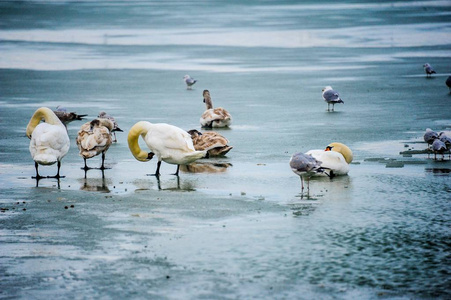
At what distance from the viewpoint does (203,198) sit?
11.2 m

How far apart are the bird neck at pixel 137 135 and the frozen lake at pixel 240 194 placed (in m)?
0.25

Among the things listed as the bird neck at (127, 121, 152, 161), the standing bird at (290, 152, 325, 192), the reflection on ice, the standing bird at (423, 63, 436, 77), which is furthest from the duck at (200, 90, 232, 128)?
the standing bird at (423, 63, 436, 77)

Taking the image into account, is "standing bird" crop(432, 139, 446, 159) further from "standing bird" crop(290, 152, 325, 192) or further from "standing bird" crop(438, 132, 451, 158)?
"standing bird" crop(290, 152, 325, 192)

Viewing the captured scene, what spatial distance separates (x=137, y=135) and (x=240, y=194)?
243cm

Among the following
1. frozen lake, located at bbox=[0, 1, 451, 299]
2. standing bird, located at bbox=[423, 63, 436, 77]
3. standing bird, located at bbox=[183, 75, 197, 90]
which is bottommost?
frozen lake, located at bbox=[0, 1, 451, 299]

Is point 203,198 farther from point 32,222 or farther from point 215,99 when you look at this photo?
point 215,99

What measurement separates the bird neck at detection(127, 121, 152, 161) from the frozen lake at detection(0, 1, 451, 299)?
0.80 ft

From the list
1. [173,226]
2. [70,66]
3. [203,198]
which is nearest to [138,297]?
[173,226]

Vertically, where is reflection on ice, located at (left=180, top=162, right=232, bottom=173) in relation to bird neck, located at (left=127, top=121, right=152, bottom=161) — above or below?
below

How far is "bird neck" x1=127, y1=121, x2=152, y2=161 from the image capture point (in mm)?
13133

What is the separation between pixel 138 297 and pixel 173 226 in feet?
7.71

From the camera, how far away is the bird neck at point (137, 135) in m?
13.1

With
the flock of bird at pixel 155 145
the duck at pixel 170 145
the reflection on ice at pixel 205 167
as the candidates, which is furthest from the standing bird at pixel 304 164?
the reflection on ice at pixel 205 167

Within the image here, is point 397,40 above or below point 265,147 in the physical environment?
above
